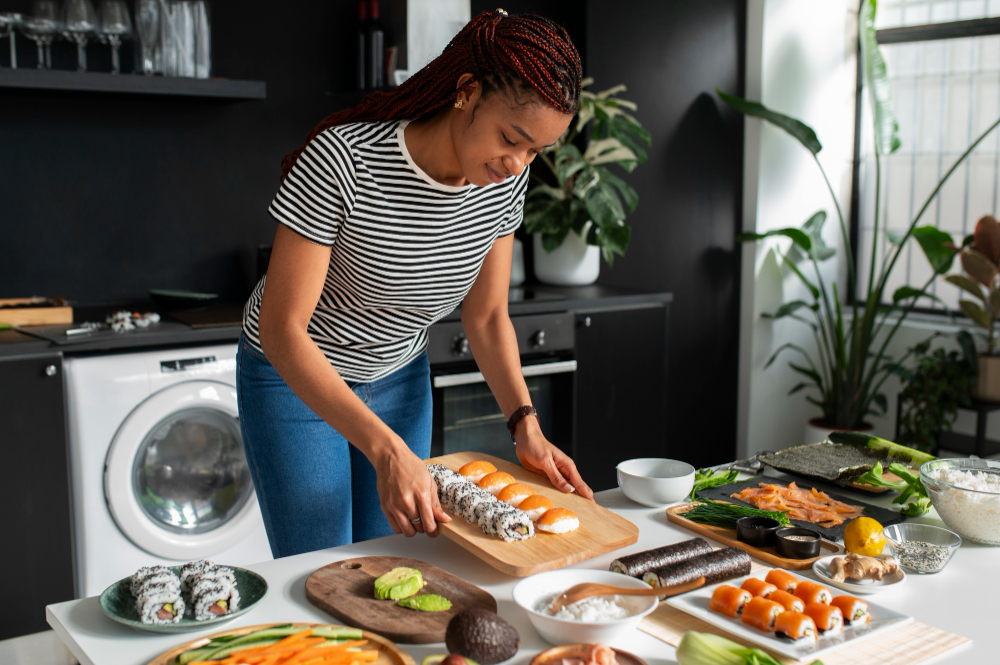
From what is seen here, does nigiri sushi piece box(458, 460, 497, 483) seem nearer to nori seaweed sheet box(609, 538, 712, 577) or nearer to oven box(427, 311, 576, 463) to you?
nori seaweed sheet box(609, 538, 712, 577)

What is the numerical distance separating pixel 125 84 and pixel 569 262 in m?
1.68

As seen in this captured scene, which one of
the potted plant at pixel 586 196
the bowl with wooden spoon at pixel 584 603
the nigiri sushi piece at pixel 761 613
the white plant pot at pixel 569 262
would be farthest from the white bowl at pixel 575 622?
the white plant pot at pixel 569 262

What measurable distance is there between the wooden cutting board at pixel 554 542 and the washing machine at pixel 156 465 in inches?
58.4

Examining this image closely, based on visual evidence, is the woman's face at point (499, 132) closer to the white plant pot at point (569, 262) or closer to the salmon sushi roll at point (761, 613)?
the salmon sushi roll at point (761, 613)

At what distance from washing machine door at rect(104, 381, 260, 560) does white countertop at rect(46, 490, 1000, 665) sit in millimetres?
1411

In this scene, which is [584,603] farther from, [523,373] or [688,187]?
[688,187]

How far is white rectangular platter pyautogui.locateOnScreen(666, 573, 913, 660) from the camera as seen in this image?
0.99 m

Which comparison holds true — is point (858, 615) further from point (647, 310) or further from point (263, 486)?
point (647, 310)

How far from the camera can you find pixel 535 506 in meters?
1.37

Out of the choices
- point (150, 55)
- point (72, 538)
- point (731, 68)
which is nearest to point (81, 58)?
point (150, 55)

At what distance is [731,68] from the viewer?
4.04 meters

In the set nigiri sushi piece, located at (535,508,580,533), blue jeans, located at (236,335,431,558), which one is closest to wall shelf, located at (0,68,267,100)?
blue jeans, located at (236,335,431,558)

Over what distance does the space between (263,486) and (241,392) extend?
0.19m

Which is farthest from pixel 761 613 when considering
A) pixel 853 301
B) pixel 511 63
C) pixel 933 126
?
pixel 933 126
